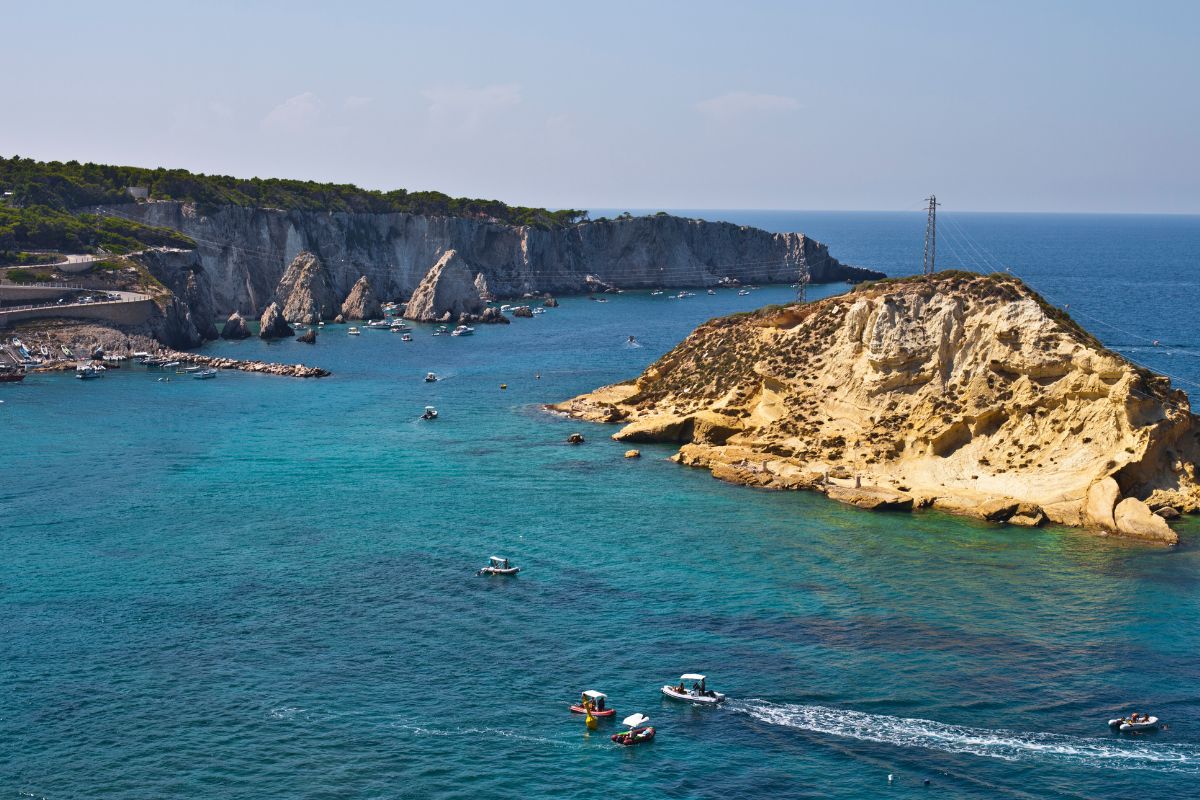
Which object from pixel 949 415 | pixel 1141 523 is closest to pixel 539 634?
pixel 1141 523

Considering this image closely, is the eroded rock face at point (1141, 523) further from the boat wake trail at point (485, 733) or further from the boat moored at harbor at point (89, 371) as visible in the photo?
the boat moored at harbor at point (89, 371)

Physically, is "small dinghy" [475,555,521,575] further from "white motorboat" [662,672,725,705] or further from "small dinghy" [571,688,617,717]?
"white motorboat" [662,672,725,705]

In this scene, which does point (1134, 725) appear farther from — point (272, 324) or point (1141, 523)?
point (272, 324)

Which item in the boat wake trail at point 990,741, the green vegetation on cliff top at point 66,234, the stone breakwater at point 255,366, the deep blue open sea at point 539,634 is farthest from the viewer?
the green vegetation on cliff top at point 66,234

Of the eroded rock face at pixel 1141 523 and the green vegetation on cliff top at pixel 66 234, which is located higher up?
the green vegetation on cliff top at pixel 66 234

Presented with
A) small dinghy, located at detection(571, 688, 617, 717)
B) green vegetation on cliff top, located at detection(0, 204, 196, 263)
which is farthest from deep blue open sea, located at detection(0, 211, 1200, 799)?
green vegetation on cliff top, located at detection(0, 204, 196, 263)

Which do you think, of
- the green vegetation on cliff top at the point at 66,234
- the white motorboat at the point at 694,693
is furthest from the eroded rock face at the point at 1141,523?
the green vegetation on cliff top at the point at 66,234
